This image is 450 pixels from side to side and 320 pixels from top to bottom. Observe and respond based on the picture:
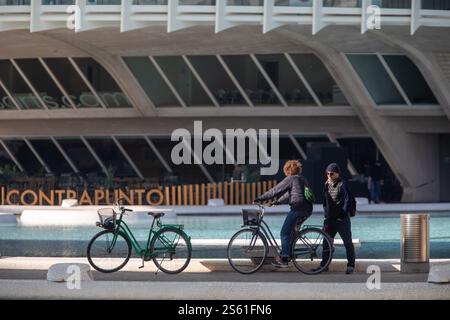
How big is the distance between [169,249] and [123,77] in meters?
21.1

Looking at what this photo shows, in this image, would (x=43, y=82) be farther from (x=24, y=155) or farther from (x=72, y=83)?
(x=24, y=155)

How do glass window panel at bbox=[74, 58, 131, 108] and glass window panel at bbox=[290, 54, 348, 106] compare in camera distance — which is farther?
glass window panel at bbox=[74, 58, 131, 108]

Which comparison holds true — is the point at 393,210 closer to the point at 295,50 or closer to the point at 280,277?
the point at 295,50


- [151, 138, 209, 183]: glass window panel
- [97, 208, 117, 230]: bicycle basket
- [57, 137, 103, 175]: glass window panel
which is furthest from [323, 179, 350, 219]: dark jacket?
[57, 137, 103, 175]: glass window panel

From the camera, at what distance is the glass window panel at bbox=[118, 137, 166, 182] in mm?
37250

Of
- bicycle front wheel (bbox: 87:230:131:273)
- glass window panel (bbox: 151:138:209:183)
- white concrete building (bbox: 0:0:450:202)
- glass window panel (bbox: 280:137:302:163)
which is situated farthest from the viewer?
glass window panel (bbox: 151:138:209:183)

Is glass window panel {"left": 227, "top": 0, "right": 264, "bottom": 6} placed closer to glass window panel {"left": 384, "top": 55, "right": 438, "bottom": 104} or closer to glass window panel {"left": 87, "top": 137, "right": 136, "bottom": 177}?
glass window panel {"left": 384, "top": 55, "right": 438, "bottom": 104}

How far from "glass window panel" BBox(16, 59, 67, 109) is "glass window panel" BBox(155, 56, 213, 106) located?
4150mm

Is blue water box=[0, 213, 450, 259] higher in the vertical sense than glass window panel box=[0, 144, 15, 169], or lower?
lower

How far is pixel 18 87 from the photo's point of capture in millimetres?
37375

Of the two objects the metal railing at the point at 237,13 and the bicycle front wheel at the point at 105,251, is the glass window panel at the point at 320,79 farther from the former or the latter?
the bicycle front wheel at the point at 105,251

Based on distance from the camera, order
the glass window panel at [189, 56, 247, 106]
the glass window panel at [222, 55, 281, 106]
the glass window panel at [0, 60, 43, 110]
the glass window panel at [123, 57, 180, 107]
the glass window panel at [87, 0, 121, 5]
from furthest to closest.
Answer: the glass window panel at [0, 60, 43, 110], the glass window panel at [123, 57, 180, 107], the glass window panel at [189, 56, 247, 106], the glass window panel at [222, 55, 281, 106], the glass window panel at [87, 0, 121, 5]

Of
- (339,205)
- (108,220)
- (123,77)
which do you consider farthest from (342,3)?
(108,220)
